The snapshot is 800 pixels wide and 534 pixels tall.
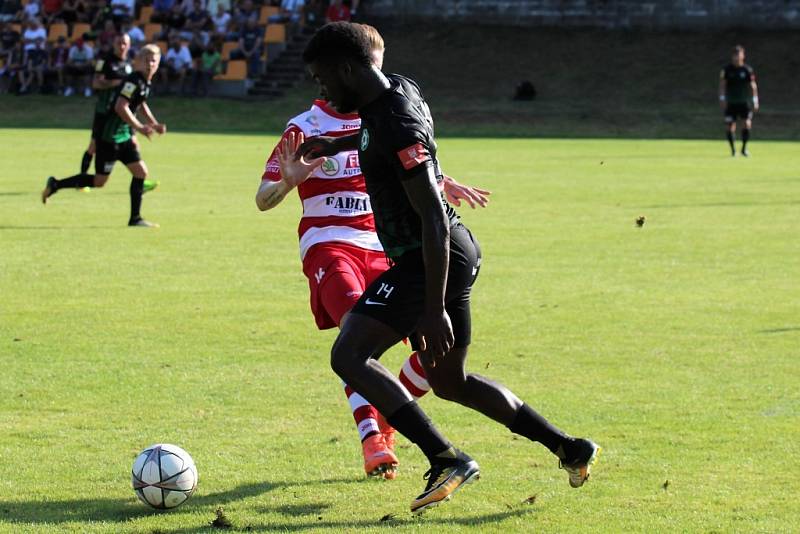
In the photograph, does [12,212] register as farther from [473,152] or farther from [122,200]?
[473,152]

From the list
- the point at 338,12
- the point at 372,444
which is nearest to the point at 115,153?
the point at 372,444

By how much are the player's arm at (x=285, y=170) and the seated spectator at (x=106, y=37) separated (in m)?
38.5

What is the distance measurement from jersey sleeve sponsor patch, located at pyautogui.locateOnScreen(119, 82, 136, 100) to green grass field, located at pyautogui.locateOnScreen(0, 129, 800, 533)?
1674 mm

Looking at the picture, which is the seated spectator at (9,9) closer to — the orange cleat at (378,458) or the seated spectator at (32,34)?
the seated spectator at (32,34)

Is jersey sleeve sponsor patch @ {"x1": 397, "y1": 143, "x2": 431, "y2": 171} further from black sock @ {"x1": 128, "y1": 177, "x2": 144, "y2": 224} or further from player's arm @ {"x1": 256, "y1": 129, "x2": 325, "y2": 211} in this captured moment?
black sock @ {"x1": 128, "y1": 177, "x2": 144, "y2": 224}

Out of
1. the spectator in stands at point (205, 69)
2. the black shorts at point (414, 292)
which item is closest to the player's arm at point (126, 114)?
the black shorts at point (414, 292)

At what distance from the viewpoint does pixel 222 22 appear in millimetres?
45219

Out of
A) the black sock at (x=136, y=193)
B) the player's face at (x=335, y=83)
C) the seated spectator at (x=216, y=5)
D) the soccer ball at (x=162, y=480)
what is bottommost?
the seated spectator at (x=216, y=5)

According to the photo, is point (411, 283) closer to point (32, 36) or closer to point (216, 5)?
point (32, 36)

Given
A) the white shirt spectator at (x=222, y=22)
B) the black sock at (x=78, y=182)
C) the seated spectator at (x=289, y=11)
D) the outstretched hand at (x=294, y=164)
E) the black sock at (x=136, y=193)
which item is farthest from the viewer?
the seated spectator at (x=289, y=11)

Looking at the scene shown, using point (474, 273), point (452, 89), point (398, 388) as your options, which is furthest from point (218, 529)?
point (452, 89)

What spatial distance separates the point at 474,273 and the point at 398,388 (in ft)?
1.98

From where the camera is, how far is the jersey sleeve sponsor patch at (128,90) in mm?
15909

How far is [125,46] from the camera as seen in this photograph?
17812 millimetres
